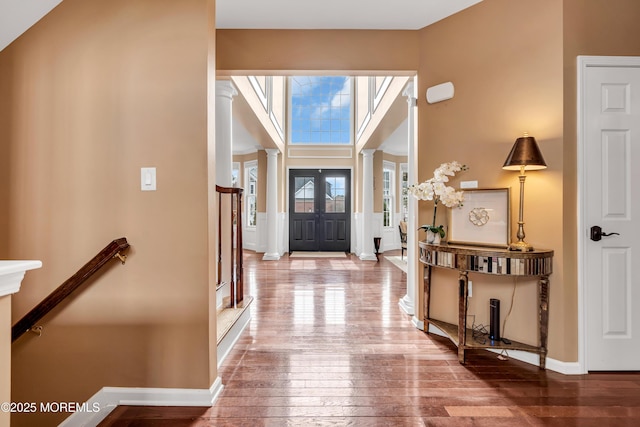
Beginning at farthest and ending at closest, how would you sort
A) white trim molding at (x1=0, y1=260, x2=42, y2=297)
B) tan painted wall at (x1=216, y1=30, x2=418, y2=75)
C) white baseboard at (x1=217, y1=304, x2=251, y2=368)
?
tan painted wall at (x1=216, y1=30, x2=418, y2=75) → white baseboard at (x1=217, y1=304, x2=251, y2=368) → white trim molding at (x1=0, y1=260, x2=42, y2=297)

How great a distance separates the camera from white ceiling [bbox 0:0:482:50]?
2674 millimetres

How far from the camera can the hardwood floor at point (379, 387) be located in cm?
177

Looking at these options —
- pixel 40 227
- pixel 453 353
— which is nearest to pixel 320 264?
pixel 453 353

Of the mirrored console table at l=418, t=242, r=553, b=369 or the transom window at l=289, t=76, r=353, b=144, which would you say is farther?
the transom window at l=289, t=76, r=353, b=144

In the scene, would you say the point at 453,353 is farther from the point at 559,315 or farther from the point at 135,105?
the point at 135,105

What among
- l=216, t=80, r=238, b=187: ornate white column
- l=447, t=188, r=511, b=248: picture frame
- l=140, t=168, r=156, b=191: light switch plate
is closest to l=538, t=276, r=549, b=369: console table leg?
l=447, t=188, r=511, b=248: picture frame

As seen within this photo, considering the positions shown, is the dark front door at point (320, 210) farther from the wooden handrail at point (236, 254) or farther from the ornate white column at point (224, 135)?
the wooden handrail at point (236, 254)

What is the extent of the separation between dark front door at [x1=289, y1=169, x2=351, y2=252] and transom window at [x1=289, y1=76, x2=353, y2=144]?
0.92 m

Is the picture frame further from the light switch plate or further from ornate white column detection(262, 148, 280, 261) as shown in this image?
ornate white column detection(262, 148, 280, 261)

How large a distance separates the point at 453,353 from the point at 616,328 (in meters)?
1.11

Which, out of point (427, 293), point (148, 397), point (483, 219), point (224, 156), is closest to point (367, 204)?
point (224, 156)

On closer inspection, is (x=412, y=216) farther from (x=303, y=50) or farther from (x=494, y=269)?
(x=303, y=50)

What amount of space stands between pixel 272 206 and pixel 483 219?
5.54 m

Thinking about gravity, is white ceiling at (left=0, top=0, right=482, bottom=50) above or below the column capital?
above
